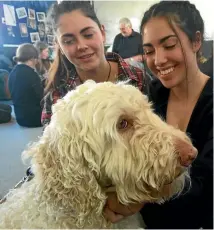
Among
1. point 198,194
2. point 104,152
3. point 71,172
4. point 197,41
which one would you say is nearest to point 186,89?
point 197,41

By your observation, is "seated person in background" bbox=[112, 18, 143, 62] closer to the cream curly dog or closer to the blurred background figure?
the blurred background figure

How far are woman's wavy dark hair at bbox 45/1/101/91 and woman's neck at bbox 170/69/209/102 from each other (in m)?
0.67

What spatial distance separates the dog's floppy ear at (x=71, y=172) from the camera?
1.03m

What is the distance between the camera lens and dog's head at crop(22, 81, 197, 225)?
3.32 ft

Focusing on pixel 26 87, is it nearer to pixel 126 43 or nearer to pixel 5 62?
pixel 5 62

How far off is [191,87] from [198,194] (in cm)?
53

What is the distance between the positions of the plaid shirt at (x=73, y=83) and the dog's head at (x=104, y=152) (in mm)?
627

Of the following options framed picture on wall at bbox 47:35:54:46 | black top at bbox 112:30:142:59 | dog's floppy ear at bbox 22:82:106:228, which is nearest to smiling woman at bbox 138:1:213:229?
dog's floppy ear at bbox 22:82:106:228

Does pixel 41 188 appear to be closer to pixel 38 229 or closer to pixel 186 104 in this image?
pixel 38 229

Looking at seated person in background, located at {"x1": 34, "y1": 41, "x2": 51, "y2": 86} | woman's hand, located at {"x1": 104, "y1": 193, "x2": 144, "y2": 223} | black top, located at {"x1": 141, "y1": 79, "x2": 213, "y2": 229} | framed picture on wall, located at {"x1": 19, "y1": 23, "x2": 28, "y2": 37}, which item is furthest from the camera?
seated person in background, located at {"x1": 34, "y1": 41, "x2": 51, "y2": 86}

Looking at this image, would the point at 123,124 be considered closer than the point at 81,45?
Yes

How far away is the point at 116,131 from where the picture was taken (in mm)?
1029

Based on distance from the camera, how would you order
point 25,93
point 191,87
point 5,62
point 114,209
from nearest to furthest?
point 114,209
point 191,87
point 5,62
point 25,93

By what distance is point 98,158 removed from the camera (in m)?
1.03
